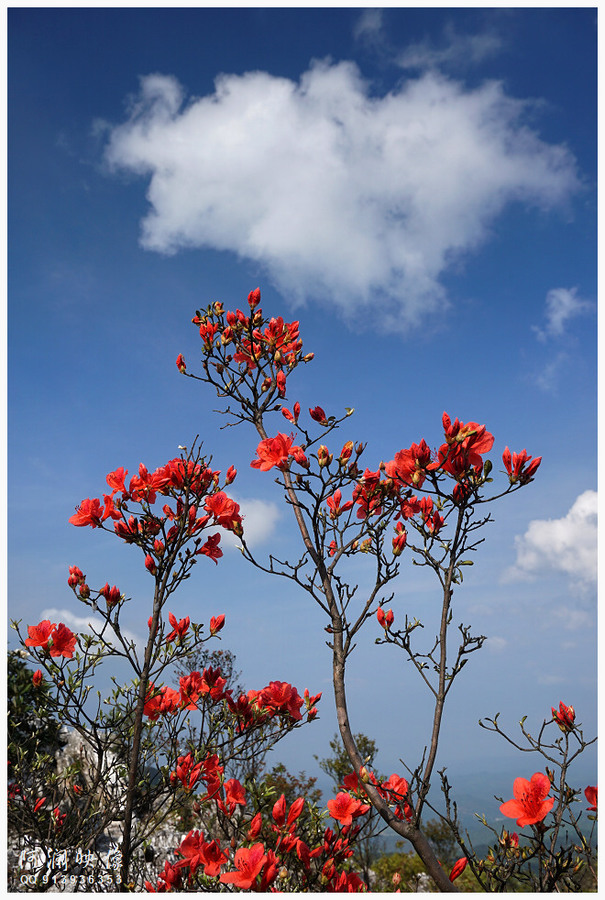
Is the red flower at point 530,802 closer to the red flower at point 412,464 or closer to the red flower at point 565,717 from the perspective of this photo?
the red flower at point 565,717

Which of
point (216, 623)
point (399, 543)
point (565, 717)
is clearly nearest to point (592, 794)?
point (565, 717)

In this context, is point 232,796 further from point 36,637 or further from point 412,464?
point 412,464

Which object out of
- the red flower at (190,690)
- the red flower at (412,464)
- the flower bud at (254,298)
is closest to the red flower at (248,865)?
the red flower at (190,690)

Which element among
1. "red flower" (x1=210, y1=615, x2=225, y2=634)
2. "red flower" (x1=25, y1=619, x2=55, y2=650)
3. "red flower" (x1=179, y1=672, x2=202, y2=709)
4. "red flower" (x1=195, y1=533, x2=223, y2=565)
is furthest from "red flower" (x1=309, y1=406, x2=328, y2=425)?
"red flower" (x1=25, y1=619, x2=55, y2=650)

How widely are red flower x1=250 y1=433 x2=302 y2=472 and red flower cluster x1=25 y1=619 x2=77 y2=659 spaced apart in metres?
1.12

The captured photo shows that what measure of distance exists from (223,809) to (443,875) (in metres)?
1.04

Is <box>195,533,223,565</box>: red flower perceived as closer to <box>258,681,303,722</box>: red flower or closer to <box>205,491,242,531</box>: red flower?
<box>205,491,242,531</box>: red flower

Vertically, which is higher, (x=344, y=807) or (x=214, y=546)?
(x=214, y=546)

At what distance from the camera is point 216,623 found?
8.02 ft

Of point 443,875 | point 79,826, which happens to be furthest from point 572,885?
point 79,826

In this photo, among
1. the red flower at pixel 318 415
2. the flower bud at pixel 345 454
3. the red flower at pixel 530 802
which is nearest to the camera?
the red flower at pixel 530 802

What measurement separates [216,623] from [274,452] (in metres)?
0.87

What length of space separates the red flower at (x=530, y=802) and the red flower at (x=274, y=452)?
118 cm

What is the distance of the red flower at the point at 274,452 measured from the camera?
2016 millimetres
